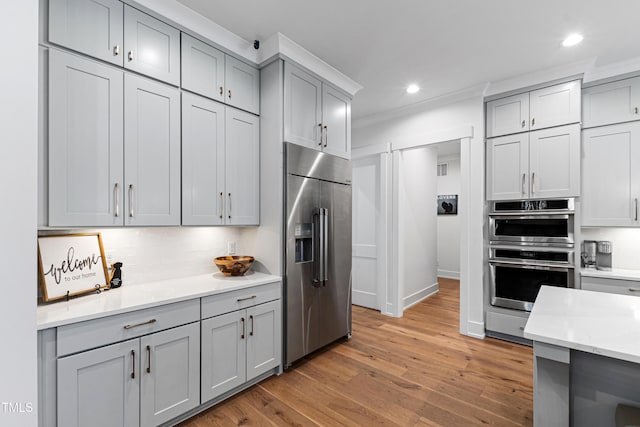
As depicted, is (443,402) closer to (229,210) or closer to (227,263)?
(227,263)

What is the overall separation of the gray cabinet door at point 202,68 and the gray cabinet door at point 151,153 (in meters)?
0.17

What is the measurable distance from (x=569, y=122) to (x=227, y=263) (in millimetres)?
3566

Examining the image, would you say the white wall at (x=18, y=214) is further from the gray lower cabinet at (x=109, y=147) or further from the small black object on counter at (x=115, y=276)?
the small black object on counter at (x=115, y=276)

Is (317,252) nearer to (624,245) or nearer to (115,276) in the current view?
(115,276)

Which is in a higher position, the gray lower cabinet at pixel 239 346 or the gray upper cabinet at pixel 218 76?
the gray upper cabinet at pixel 218 76

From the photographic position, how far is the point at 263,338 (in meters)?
Result: 2.38

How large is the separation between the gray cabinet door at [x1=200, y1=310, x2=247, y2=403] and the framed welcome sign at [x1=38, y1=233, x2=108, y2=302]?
79cm

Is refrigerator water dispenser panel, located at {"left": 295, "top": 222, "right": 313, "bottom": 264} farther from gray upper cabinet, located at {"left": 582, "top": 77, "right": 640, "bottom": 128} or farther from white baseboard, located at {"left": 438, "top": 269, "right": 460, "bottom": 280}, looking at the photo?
white baseboard, located at {"left": 438, "top": 269, "right": 460, "bottom": 280}

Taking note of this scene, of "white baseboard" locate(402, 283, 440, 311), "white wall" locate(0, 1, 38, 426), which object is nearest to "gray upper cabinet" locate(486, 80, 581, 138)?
"white baseboard" locate(402, 283, 440, 311)

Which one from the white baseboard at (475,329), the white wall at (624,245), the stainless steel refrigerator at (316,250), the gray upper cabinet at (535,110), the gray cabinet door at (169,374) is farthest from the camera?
the white baseboard at (475,329)

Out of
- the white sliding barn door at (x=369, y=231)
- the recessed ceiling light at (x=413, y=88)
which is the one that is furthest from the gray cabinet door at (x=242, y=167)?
the white sliding barn door at (x=369, y=231)

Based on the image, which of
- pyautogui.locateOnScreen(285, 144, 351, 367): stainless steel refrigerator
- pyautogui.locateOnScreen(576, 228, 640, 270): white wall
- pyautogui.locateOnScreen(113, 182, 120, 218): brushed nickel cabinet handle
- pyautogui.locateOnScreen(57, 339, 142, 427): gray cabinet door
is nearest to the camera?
pyautogui.locateOnScreen(57, 339, 142, 427): gray cabinet door

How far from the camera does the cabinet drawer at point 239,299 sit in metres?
2.04

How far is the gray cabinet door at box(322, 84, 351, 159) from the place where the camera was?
118 inches
